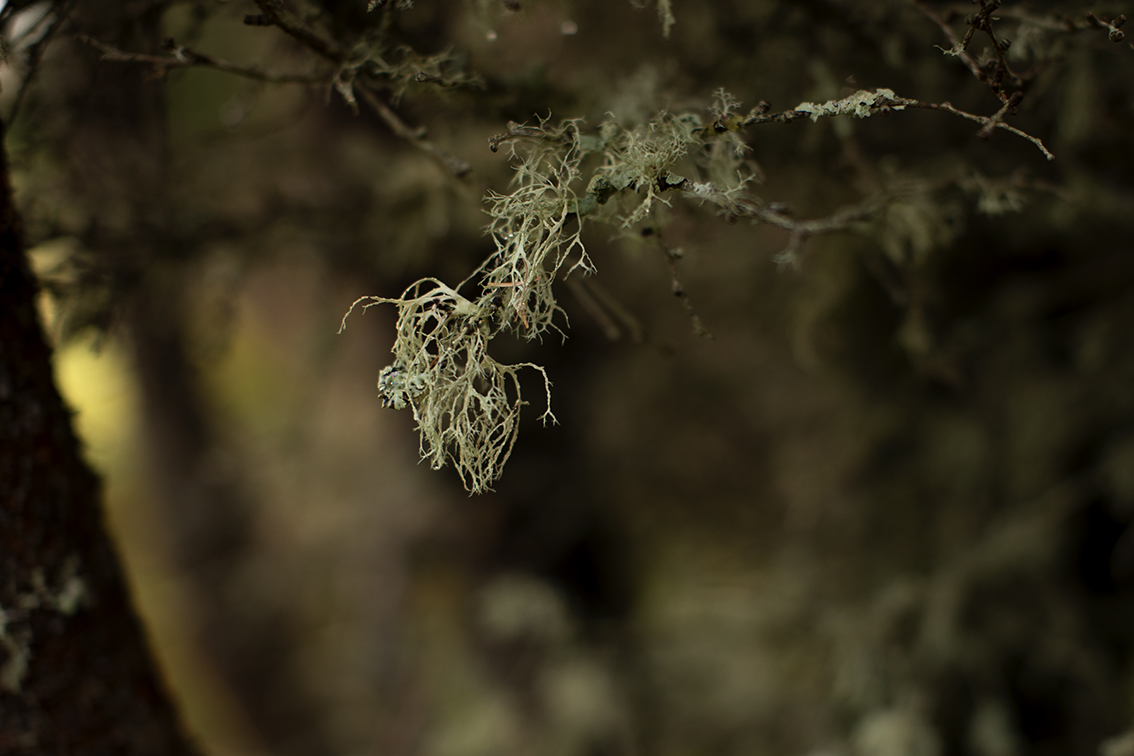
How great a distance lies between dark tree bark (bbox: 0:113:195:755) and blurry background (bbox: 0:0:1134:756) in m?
0.14

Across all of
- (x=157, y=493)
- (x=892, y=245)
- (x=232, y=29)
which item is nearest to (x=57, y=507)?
(x=892, y=245)

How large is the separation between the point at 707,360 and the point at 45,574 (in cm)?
173

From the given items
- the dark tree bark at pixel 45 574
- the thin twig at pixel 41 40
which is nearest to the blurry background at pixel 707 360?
the thin twig at pixel 41 40

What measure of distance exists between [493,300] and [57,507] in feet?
2.00

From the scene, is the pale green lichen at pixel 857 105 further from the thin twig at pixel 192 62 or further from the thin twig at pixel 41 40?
the thin twig at pixel 41 40

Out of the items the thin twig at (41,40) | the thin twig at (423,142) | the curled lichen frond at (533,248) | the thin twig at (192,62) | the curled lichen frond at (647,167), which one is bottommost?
the curled lichen frond at (533,248)

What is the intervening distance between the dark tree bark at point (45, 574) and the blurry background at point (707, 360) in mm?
144

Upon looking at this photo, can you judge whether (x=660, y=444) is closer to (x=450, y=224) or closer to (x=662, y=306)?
(x=662, y=306)

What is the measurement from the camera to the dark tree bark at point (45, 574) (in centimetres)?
79

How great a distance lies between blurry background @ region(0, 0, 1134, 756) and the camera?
1.01 m

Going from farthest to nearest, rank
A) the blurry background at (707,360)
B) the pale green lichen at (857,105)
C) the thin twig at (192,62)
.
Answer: the blurry background at (707,360), the thin twig at (192,62), the pale green lichen at (857,105)

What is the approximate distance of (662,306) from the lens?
6.72 ft

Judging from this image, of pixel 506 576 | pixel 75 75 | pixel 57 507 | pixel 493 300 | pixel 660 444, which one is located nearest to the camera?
pixel 493 300

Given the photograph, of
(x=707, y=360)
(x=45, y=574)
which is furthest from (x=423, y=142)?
(x=707, y=360)
